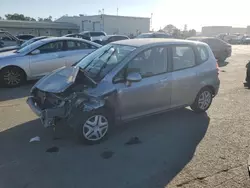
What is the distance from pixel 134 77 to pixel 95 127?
107 cm

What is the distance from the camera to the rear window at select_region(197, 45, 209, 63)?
582 cm

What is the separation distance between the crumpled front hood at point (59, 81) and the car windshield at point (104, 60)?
32cm

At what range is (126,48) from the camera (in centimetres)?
501

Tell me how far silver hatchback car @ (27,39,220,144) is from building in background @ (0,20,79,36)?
4136cm

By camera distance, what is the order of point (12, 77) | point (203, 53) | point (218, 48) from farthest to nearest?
1. point (218, 48)
2. point (12, 77)
3. point (203, 53)

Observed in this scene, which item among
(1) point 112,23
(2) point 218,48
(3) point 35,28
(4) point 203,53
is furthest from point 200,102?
(1) point 112,23

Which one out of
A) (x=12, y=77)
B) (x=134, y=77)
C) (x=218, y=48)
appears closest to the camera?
(x=134, y=77)

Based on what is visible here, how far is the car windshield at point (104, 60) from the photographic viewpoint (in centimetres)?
467

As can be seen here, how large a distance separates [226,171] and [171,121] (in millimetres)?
2032

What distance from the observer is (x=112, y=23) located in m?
49.6

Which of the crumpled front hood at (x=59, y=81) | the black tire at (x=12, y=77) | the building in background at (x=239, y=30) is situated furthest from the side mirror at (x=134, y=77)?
the building in background at (x=239, y=30)

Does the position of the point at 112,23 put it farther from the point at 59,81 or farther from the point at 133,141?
the point at 133,141

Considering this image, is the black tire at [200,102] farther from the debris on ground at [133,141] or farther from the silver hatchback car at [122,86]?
the debris on ground at [133,141]

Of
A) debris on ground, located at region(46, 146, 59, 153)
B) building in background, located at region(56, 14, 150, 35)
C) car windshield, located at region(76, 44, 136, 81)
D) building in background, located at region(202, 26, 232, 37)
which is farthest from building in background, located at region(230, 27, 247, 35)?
debris on ground, located at region(46, 146, 59, 153)
